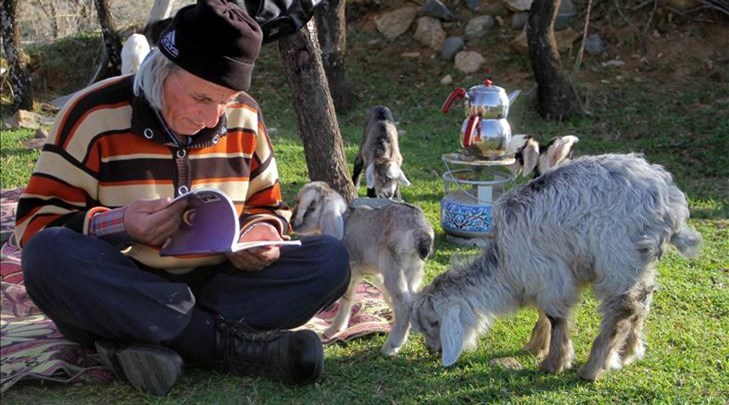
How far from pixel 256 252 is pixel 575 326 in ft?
6.45

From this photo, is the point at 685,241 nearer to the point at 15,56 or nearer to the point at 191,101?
the point at 191,101

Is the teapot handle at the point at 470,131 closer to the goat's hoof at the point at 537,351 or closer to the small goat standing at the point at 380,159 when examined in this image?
the small goat standing at the point at 380,159

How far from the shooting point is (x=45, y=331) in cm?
391

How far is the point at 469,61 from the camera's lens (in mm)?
11953

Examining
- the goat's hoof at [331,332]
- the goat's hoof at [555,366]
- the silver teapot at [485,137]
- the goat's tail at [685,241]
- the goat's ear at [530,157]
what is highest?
the silver teapot at [485,137]

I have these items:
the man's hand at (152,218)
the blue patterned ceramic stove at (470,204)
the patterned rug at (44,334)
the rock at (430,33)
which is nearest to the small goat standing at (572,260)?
the patterned rug at (44,334)

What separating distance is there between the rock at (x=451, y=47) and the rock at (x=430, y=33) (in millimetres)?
183

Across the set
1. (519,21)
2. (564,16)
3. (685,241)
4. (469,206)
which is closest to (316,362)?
(685,241)

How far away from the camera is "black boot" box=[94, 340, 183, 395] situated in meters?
3.31

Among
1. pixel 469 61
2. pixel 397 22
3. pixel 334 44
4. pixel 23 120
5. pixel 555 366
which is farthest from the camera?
pixel 397 22

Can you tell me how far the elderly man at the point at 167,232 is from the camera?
3.17 m

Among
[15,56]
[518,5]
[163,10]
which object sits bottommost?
[15,56]

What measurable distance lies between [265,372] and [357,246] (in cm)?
110

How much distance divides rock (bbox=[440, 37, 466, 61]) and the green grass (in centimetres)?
210
